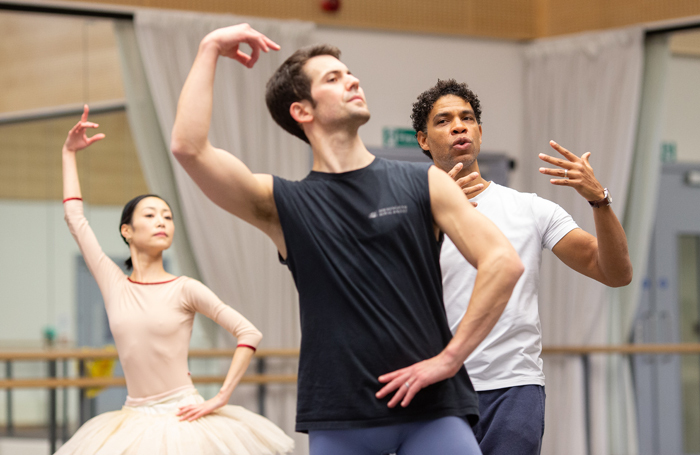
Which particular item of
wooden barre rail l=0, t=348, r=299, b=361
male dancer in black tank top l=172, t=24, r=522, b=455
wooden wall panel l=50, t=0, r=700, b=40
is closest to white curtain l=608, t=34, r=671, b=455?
wooden wall panel l=50, t=0, r=700, b=40

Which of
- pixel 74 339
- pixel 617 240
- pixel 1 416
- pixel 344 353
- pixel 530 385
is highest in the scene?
pixel 617 240

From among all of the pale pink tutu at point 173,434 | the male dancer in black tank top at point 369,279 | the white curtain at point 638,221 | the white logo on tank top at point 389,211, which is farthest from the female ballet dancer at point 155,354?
the white curtain at point 638,221

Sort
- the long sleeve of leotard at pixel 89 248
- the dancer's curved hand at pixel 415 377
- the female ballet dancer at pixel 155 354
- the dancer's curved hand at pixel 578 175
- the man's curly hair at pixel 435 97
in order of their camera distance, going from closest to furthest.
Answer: the dancer's curved hand at pixel 415 377
the dancer's curved hand at pixel 578 175
the man's curly hair at pixel 435 97
the female ballet dancer at pixel 155 354
the long sleeve of leotard at pixel 89 248

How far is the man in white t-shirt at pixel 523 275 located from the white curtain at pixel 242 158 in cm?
273

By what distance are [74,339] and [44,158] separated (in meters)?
1.20

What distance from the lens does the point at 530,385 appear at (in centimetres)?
220

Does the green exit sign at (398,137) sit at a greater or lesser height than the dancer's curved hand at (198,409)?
greater

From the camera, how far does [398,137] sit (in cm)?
543

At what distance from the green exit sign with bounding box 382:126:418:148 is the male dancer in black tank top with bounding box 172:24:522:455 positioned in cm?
389

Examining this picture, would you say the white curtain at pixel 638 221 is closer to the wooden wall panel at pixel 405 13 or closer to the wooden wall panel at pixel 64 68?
the wooden wall panel at pixel 405 13

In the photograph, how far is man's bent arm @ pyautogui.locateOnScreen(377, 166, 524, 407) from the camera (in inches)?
55.2

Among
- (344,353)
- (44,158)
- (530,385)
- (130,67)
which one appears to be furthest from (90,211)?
Answer: (344,353)

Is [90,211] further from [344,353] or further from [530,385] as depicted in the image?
[344,353]

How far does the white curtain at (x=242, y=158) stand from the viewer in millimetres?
4938
